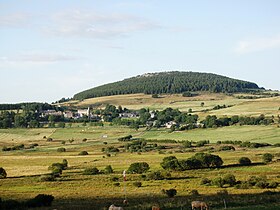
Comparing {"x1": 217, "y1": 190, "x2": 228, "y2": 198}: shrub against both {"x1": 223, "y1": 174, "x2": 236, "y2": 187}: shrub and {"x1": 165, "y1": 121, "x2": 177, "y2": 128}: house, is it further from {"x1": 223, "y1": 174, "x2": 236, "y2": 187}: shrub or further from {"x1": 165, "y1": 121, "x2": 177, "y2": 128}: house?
{"x1": 165, "y1": 121, "x2": 177, "y2": 128}: house

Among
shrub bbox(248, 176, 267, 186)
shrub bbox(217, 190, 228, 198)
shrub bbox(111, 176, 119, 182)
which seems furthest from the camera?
shrub bbox(111, 176, 119, 182)

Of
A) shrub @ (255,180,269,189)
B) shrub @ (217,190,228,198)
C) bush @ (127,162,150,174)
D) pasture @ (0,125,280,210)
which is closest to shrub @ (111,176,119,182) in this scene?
pasture @ (0,125,280,210)

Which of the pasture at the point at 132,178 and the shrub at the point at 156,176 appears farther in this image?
the shrub at the point at 156,176

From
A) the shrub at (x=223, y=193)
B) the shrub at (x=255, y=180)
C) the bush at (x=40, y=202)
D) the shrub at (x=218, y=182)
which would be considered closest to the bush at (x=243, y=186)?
the shrub at (x=255, y=180)

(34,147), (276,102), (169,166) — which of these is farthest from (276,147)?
(276,102)

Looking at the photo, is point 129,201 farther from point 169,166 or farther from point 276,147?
point 276,147

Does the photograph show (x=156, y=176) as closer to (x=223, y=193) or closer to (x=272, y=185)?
(x=272, y=185)

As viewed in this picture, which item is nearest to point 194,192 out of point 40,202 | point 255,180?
point 255,180

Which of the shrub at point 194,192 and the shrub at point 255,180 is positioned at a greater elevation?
the shrub at point 194,192

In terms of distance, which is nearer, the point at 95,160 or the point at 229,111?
the point at 95,160

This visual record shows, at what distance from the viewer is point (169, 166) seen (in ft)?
247

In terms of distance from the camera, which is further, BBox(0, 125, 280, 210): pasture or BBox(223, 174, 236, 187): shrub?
BBox(223, 174, 236, 187): shrub

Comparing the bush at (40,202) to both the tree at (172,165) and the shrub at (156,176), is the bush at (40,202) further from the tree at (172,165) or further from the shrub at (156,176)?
the tree at (172,165)

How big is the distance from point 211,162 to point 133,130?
96.6 m
